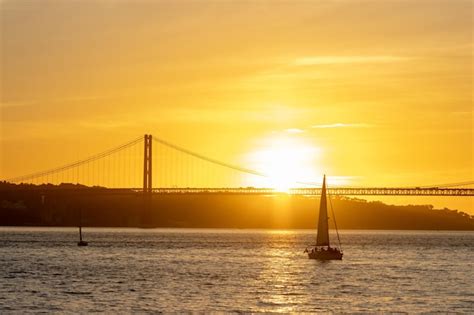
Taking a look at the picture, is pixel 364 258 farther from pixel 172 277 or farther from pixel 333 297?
pixel 333 297

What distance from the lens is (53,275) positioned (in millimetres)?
65438

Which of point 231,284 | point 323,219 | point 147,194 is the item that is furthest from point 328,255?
point 147,194

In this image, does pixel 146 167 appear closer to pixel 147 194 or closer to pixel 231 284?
pixel 147 194

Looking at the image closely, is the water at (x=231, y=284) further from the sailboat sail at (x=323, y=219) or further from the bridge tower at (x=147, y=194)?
the bridge tower at (x=147, y=194)

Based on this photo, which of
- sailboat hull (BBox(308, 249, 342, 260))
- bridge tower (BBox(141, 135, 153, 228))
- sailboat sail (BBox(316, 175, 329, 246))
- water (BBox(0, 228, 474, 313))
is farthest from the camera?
bridge tower (BBox(141, 135, 153, 228))

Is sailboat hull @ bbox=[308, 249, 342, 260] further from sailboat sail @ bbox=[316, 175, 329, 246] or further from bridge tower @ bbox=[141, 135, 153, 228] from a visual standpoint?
bridge tower @ bbox=[141, 135, 153, 228]

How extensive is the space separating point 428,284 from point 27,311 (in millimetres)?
25053

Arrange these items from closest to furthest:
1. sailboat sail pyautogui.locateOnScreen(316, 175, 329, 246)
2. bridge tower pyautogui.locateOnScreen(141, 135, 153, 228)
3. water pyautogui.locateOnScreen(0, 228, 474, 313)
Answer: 1. water pyautogui.locateOnScreen(0, 228, 474, 313)
2. sailboat sail pyautogui.locateOnScreen(316, 175, 329, 246)
3. bridge tower pyautogui.locateOnScreen(141, 135, 153, 228)

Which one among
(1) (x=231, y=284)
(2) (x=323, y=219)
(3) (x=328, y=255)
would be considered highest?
(2) (x=323, y=219)

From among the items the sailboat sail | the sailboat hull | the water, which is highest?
the sailboat sail

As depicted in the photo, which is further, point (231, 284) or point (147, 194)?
point (147, 194)

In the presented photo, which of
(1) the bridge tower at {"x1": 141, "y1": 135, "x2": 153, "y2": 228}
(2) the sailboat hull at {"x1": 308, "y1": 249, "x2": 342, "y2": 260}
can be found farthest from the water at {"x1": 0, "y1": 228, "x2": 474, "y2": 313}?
(1) the bridge tower at {"x1": 141, "y1": 135, "x2": 153, "y2": 228}

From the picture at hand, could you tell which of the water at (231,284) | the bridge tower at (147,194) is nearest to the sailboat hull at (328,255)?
the water at (231,284)

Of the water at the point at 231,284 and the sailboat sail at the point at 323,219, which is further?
the sailboat sail at the point at 323,219
